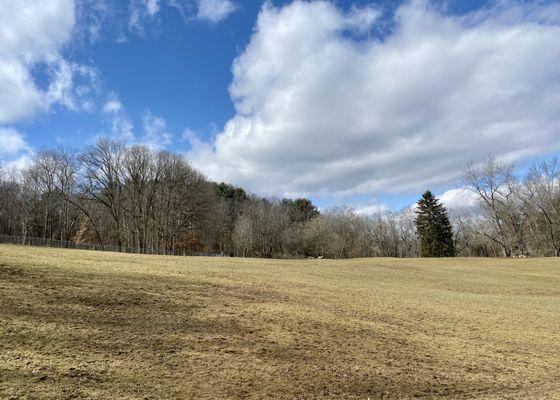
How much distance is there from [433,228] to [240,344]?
77063mm

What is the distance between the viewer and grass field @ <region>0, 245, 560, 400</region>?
21.0ft

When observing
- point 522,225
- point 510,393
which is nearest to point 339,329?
point 510,393

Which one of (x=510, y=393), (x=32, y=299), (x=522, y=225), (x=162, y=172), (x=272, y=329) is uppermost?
(x=162, y=172)

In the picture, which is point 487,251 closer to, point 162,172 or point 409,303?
point 162,172

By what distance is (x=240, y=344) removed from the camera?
28.8 feet

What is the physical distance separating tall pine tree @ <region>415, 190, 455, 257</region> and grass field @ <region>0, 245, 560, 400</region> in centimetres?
6549

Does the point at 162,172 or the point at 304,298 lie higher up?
the point at 162,172

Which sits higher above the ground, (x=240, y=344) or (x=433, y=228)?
(x=433, y=228)

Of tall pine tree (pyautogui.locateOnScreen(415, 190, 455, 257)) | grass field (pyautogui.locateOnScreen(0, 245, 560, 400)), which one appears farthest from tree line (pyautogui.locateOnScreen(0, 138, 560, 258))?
grass field (pyautogui.locateOnScreen(0, 245, 560, 400))

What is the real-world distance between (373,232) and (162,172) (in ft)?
197

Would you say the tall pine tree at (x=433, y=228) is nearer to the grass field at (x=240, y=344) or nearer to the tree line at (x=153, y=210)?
the tree line at (x=153, y=210)

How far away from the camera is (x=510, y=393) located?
7703 mm

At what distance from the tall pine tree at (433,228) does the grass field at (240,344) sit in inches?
2578

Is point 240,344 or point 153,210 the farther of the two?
point 153,210
